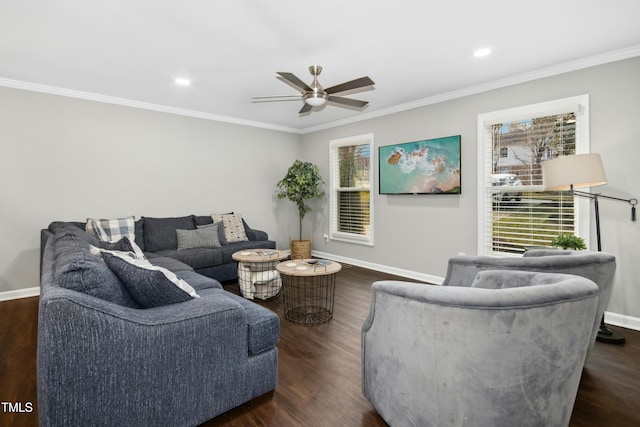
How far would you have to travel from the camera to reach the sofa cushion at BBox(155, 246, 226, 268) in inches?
159

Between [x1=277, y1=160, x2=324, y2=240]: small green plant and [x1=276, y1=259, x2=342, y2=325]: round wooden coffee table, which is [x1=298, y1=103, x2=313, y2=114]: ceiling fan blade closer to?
[x1=276, y1=259, x2=342, y2=325]: round wooden coffee table

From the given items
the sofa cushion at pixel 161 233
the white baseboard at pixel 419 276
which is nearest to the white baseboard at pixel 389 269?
the white baseboard at pixel 419 276

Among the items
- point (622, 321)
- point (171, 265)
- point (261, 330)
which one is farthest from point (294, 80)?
point (622, 321)

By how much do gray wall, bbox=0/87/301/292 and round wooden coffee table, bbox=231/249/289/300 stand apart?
1949 millimetres

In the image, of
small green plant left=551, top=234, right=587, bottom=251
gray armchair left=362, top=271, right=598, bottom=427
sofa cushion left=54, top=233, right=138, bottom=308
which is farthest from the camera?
small green plant left=551, top=234, right=587, bottom=251

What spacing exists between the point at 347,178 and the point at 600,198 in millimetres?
3513

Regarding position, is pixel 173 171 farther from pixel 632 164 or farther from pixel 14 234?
pixel 632 164

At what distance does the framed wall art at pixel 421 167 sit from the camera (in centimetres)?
414

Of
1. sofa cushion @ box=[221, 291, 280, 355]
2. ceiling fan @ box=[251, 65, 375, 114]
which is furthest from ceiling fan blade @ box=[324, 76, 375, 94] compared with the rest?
sofa cushion @ box=[221, 291, 280, 355]

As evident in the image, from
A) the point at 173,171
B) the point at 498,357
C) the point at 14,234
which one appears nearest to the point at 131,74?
the point at 173,171

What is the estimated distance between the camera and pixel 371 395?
5.62 ft

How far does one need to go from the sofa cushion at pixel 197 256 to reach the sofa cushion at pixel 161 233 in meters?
0.17

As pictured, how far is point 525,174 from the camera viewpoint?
11.9 feet

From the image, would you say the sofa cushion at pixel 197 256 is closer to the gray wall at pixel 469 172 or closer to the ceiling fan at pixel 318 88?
the ceiling fan at pixel 318 88
